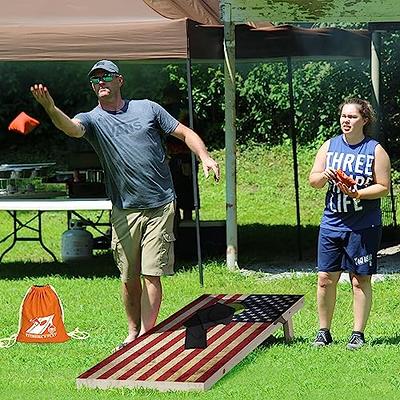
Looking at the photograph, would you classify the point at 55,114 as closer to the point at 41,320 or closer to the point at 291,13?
the point at 41,320

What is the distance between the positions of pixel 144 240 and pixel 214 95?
12.5 metres

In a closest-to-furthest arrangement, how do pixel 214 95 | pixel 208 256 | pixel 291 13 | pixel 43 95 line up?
pixel 43 95
pixel 291 13
pixel 208 256
pixel 214 95

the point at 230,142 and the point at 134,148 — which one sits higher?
the point at 134,148

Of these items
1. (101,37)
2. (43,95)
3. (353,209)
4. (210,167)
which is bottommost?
(353,209)

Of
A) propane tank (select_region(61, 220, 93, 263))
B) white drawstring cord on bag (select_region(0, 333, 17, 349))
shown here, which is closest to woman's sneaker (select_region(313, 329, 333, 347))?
white drawstring cord on bag (select_region(0, 333, 17, 349))

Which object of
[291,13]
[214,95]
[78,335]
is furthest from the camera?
[214,95]

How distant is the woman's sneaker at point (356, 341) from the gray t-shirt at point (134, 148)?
4.71ft

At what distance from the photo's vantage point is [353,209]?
7141 millimetres

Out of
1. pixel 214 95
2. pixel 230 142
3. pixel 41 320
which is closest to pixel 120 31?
pixel 230 142

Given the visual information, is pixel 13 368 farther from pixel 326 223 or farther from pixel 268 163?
pixel 268 163

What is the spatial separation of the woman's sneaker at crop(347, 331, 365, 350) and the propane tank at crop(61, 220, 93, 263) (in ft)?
17.4

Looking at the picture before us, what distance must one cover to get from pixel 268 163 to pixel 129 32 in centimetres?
927

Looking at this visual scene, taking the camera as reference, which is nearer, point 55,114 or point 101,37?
point 55,114

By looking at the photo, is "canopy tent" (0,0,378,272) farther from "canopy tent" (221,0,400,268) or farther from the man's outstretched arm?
the man's outstretched arm
